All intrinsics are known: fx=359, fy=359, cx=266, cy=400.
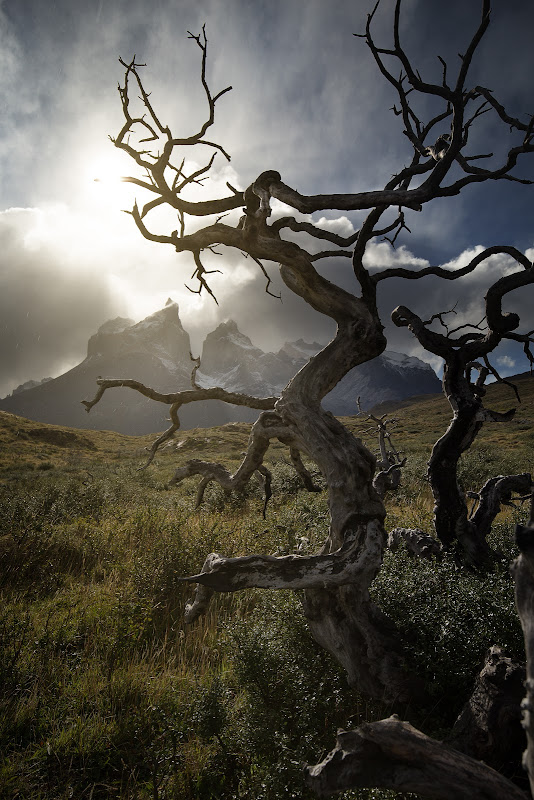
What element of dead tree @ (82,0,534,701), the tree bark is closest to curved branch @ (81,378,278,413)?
dead tree @ (82,0,534,701)

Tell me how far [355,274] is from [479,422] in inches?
140

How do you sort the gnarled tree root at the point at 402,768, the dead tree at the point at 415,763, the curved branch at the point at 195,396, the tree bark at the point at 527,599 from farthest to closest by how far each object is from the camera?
the curved branch at the point at 195,396 < the gnarled tree root at the point at 402,768 < the dead tree at the point at 415,763 < the tree bark at the point at 527,599

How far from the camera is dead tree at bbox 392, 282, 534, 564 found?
18.3 ft

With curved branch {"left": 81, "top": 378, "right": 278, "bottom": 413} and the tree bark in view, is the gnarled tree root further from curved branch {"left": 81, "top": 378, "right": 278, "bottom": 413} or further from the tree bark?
curved branch {"left": 81, "top": 378, "right": 278, "bottom": 413}

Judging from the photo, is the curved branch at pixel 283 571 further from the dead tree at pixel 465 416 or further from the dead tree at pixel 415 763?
the dead tree at pixel 465 416

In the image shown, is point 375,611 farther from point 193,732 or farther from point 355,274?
point 355,274

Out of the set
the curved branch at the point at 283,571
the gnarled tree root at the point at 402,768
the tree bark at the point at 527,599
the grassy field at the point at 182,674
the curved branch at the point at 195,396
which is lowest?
the grassy field at the point at 182,674

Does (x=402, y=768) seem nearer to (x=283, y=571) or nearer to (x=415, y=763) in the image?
(x=415, y=763)

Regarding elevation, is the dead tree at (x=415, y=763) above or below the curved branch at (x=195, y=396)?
below

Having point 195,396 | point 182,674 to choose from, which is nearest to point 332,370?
point 195,396

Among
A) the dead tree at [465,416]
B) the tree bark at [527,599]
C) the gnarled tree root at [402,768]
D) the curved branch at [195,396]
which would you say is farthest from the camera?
the dead tree at [465,416]

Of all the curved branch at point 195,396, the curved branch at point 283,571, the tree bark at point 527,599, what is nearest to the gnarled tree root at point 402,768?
the tree bark at point 527,599

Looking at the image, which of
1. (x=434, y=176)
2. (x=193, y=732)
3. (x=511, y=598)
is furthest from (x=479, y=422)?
(x=193, y=732)

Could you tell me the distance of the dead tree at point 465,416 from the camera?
18.3 feet
